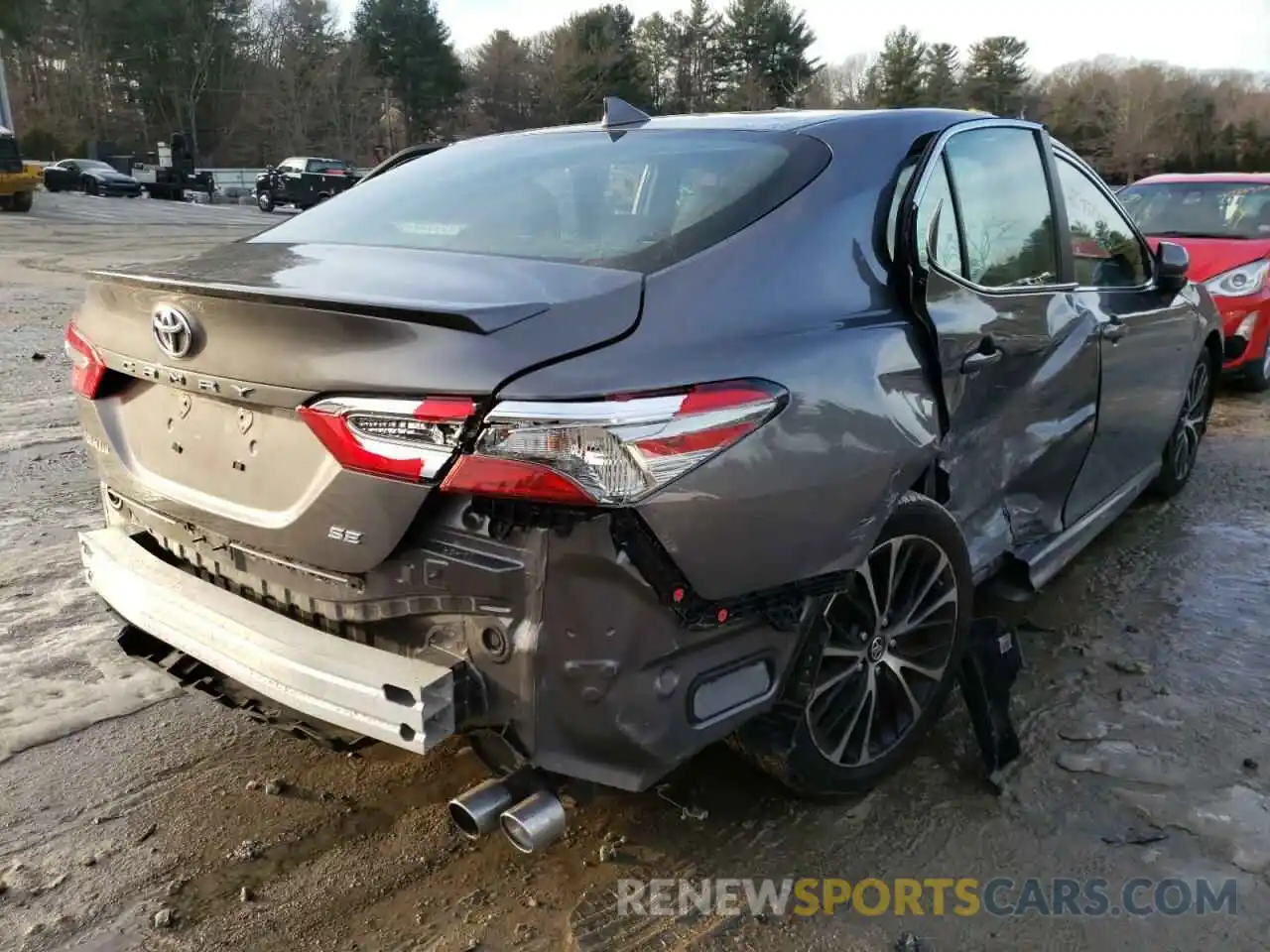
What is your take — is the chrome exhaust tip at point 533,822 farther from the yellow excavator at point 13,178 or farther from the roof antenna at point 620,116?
the yellow excavator at point 13,178

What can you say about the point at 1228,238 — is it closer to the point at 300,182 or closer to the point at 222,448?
the point at 222,448

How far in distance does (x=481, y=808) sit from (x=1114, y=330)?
287cm

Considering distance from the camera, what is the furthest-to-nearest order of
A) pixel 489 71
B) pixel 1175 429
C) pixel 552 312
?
pixel 489 71 < pixel 1175 429 < pixel 552 312

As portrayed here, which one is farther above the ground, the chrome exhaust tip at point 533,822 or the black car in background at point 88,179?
the black car in background at point 88,179

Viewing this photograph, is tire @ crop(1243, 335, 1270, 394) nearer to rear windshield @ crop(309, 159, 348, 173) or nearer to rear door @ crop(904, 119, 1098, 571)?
rear door @ crop(904, 119, 1098, 571)

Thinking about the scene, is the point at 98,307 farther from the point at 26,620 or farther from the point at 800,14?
the point at 800,14

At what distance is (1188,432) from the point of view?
5367mm

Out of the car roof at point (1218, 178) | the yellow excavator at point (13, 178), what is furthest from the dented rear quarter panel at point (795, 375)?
the yellow excavator at point (13, 178)

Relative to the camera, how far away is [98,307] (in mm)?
2598

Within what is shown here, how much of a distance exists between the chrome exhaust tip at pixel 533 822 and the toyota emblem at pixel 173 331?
1.21m

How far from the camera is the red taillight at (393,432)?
6.13 feet

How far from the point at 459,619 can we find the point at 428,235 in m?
1.14

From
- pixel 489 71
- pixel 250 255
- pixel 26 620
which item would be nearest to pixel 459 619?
pixel 250 255

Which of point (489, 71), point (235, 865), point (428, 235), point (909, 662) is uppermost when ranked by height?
point (489, 71)
